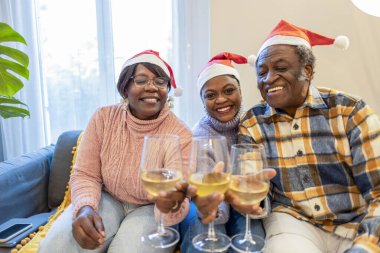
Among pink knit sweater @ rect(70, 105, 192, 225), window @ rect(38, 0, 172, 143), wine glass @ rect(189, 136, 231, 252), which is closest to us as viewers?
wine glass @ rect(189, 136, 231, 252)

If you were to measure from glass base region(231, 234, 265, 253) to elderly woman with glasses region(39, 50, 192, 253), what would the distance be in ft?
0.81

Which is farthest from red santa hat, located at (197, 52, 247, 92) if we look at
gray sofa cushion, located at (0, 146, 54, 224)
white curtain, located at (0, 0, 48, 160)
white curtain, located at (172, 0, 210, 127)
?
white curtain, located at (0, 0, 48, 160)

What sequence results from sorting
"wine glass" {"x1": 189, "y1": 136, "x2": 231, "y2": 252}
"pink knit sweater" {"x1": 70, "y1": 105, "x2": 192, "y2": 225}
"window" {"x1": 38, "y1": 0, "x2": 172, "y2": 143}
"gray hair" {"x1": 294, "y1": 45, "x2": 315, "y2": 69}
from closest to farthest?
"wine glass" {"x1": 189, "y1": 136, "x2": 231, "y2": 252} → "gray hair" {"x1": 294, "y1": 45, "x2": 315, "y2": 69} → "pink knit sweater" {"x1": 70, "y1": 105, "x2": 192, "y2": 225} → "window" {"x1": 38, "y1": 0, "x2": 172, "y2": 143}

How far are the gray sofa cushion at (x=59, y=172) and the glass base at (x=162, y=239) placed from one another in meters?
0.99

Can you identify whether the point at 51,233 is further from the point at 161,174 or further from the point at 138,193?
the point at 161,174

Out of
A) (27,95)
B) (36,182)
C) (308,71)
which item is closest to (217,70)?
(308,71)

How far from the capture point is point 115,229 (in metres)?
1.21

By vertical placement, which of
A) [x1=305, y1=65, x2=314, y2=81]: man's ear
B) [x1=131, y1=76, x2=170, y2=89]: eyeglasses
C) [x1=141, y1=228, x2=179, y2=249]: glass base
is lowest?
[x1=141, y1=228, x2=179, y2=249]: glass base

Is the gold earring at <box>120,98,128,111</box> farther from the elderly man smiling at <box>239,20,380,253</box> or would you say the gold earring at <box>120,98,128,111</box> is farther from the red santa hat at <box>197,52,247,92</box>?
the elderly man smiling at <box>239,20,380,253</box>

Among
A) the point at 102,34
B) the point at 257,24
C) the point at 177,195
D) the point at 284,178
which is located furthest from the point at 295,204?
the point at 102,34

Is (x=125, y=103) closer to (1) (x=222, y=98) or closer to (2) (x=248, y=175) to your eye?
(1) (x=222, y=98)

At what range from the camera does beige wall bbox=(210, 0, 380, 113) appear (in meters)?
1.79

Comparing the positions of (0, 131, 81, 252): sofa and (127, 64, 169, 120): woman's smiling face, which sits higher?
(127, 64, 169, 120): woman's smiling face

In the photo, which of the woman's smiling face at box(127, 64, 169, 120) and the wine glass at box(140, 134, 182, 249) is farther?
the woman's smiling face at box(127, 64, 169, 120)
